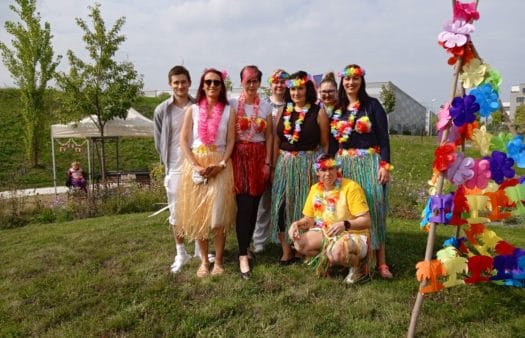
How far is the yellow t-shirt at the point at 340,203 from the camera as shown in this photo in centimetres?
335

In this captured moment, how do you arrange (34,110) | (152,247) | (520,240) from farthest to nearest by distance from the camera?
(34,110) < (520,240) < (152,247)

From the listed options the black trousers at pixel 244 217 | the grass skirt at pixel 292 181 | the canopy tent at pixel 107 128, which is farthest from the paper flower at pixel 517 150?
the canopy tent at pixel 107 128

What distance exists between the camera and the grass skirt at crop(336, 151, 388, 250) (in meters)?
3.53

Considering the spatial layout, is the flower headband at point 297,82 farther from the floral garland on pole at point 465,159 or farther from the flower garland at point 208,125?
the floral garland on pole at point 465,159

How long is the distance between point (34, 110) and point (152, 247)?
11062 millimetres

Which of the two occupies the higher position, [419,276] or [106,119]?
[106,119]

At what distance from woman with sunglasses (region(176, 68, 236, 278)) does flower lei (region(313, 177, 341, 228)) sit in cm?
74

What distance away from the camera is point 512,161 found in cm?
256

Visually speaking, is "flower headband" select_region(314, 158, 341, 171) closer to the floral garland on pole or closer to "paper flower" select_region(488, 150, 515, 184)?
Answer: the floral garland on pole

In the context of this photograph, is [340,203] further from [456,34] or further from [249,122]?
[456,34]

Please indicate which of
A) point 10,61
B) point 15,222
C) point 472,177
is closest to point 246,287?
point 472,177

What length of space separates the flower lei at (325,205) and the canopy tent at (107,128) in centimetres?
853

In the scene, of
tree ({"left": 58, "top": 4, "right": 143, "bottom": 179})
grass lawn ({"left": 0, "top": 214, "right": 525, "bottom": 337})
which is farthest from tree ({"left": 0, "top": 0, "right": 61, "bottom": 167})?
grass lawn ({"left": 0, "top": 214, "right": 525, "bottom": 337})

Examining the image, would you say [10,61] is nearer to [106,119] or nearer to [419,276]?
[106,119]
